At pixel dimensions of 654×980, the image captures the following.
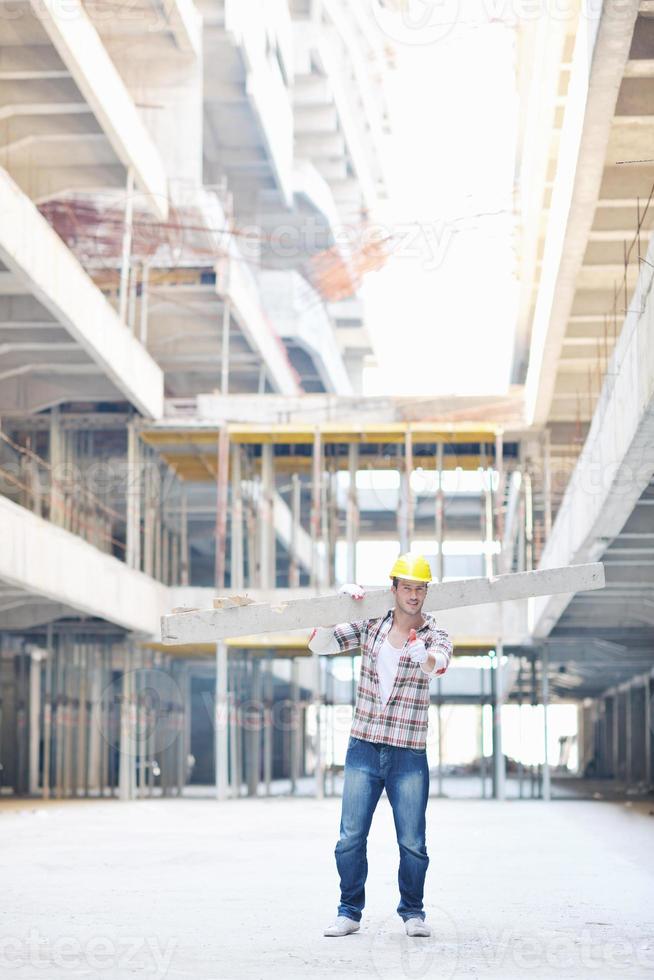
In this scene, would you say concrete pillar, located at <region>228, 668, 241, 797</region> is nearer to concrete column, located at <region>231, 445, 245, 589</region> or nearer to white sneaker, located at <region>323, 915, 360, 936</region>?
concrete column, located at <region>231, 445, 245, 589</region>

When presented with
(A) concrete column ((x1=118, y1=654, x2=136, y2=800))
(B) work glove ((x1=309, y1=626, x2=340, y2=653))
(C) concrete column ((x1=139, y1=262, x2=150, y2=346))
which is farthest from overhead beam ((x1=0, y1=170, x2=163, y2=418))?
(B) work glove ((x1=309, y1=626, x2=340, y2=653))

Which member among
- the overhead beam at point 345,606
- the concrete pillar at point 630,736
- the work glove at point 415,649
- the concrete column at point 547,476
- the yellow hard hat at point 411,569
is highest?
the concrete column at point 547,476

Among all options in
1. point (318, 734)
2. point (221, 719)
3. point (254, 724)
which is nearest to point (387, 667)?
point (318, 734)

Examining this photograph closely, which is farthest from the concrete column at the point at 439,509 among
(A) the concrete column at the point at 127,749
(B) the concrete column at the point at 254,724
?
(A) the concrete column at the point at 127,749

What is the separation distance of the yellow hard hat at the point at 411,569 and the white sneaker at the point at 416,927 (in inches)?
64.6

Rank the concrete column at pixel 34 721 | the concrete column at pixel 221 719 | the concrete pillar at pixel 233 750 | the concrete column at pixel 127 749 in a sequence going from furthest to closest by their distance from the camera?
the concrete column at pixel 34 721
the concrete pillar at pixel 233 750
the concrete column at pixel 127 749
the concrete column at pixel 221 719

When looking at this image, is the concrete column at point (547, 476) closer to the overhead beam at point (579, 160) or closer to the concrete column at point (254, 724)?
the overhead beam at point (579, 160)

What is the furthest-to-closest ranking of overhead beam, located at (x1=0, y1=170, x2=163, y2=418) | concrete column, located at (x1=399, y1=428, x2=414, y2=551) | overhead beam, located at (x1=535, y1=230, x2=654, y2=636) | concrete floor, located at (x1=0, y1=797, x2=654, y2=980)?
concrete column, located at (x1=399, y1=428, x2=414, y2=551), overhead beam, located at (x1=0, y1=170, x2=163, y2=418), overhead beam, located at (x1=535, y1=230, x2=654, y2=636), concrete floor, located at (x1=0, y1=797, x2=654, y2=980)

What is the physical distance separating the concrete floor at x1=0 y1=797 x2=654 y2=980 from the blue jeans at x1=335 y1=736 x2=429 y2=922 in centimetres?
23

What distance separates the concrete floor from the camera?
6637mm

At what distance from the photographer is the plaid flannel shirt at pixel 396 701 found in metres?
7.65

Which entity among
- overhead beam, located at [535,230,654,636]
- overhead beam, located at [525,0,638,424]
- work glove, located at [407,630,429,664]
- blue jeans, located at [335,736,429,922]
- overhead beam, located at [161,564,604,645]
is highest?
overhead beam, located at [525,0,638,424]

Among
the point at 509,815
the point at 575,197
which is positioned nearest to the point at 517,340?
the point at 509,815

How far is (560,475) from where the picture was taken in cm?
3123
